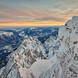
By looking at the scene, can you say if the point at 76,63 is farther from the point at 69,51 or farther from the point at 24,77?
the point at 24,77

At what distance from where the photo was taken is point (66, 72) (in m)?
17.7

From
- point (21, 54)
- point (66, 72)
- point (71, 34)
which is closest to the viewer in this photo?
point (66, 72)

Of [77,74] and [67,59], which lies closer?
[77,74]

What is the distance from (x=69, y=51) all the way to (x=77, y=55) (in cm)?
239

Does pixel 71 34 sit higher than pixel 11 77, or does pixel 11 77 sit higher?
pixel 71 34

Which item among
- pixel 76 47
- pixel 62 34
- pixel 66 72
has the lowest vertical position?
pixel 66 72

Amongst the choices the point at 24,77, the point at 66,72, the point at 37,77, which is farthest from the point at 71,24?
the point at 24,77

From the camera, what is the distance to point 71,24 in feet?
66.5

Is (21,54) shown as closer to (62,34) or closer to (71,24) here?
(62,34)

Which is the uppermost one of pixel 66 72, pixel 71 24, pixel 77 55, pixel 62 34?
pixel 71 24

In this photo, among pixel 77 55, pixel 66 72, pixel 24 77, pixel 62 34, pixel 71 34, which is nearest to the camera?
pixel 77 55

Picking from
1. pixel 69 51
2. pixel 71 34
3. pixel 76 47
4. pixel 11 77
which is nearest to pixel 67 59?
pixel 69 51

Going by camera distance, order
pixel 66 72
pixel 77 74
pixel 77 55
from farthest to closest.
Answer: pixel 66 72 < pixel 77 55 < pixel 77 74

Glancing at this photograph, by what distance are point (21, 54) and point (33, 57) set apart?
785 centimetres
